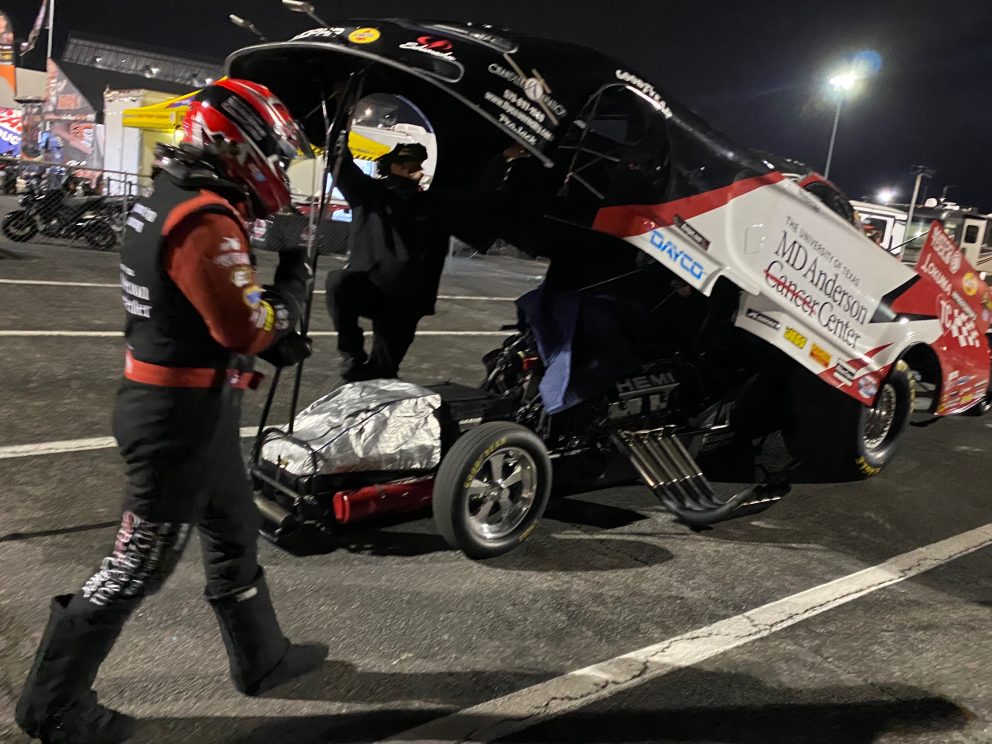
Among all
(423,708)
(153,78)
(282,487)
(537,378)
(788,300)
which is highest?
(153,78)

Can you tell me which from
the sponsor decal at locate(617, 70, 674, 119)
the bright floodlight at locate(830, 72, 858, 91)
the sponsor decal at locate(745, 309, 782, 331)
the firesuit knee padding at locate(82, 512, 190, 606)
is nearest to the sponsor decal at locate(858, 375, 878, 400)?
the sponsor decal at locate(745, 309, 782, 331)

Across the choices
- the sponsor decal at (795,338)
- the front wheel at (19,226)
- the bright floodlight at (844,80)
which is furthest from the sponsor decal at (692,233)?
the bright floodlight at (844,80)

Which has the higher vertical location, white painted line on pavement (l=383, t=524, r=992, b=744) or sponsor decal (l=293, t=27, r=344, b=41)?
sponsor decal (l=293, t=27, r=344, b=41)

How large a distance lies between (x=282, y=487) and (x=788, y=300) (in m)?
2.93

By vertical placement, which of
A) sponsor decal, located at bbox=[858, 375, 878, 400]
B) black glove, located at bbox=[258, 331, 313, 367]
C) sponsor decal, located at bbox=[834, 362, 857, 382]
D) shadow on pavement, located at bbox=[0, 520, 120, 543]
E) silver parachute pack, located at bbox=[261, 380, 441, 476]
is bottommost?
shadow on pavement, located at bbox=[0, 520, 120, 543]

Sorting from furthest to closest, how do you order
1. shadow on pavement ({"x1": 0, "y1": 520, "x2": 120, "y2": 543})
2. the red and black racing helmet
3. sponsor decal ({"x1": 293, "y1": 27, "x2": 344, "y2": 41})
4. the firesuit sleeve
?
shadow on pavement ({"x1": 0, "y1": 520, "x2": 120, "y2": 543}), sponsor decal ({"x1": 293, "y1": 27, "x2": 344, "y2": 41}), the red and black racing helmet, the firesuit sleeve

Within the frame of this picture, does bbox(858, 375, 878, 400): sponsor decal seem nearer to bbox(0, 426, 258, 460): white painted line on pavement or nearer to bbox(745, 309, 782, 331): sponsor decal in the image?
bbox(745, 309, 782, 331): sponsor decal

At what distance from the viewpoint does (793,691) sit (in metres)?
3.19

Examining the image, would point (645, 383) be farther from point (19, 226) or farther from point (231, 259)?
point (19, 226)

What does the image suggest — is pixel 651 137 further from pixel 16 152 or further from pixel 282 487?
pixel 16 152

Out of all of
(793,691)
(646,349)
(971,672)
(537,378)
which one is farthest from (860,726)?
(646,349)

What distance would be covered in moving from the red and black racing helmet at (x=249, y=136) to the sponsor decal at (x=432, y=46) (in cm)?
104

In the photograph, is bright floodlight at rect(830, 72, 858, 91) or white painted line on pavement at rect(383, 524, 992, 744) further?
bright floodlight at rect(830, 72, 858, 91)

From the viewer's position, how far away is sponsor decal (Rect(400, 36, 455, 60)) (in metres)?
3.61
